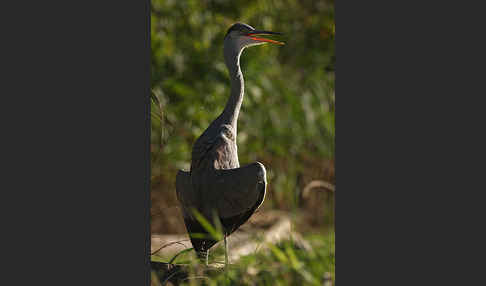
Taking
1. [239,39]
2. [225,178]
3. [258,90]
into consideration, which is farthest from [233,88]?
[258,90]

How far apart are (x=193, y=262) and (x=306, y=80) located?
213cm

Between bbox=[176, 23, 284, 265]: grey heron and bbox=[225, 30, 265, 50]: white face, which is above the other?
bbox=[225, 30, 265, 50]: white face

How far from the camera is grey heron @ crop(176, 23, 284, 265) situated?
343 centimetres

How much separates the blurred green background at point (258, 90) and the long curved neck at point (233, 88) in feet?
2.12

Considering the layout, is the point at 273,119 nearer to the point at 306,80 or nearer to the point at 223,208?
the point at 306,80

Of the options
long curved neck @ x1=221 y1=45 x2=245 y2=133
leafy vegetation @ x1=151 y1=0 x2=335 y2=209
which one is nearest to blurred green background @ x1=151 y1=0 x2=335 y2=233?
leafy vegetation @ x1=151 y1=0 x2=335 y2=209

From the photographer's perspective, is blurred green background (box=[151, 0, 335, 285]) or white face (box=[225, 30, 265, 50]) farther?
blurred green background (box=[151, 0, 335, 285])

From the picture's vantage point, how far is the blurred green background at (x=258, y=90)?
14.6ft

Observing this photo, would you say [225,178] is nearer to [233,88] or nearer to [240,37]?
[233,88]

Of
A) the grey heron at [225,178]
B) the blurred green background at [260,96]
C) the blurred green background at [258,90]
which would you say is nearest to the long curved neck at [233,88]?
the grey heron at [225,178]

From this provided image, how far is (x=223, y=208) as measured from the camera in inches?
136

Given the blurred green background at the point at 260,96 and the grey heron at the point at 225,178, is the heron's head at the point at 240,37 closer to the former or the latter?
the grey heron at the point at 225,178

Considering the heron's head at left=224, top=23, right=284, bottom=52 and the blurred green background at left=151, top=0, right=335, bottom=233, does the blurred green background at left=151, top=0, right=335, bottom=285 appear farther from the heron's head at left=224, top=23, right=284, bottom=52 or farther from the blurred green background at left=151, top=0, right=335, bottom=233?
the heron's head at left=224, top=23, right=284, bottom=52

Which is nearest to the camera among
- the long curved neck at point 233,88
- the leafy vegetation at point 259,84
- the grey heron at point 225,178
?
the grey heron at point 225,178
